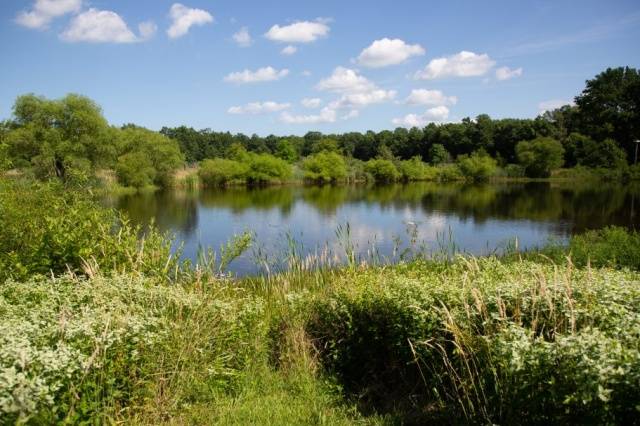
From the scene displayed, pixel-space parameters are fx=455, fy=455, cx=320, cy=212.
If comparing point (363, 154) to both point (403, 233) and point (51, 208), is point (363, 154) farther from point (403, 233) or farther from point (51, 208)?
point (51, 208)

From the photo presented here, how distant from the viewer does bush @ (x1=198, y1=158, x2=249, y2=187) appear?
68375 millimetres

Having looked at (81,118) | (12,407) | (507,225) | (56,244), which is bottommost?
(507,225)

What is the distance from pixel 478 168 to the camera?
80188 mm

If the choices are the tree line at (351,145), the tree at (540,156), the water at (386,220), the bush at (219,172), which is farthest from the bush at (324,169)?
the water at (386,220)

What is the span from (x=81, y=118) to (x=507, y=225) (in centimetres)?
3941

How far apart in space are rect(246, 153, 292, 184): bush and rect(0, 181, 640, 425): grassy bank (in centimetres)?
6655

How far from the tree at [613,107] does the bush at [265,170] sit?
54167 mm

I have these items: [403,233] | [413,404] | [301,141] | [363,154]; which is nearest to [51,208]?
[413,404]

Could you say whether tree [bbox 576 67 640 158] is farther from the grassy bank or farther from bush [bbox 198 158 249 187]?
the grassy bank

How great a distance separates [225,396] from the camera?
4957 millimetres

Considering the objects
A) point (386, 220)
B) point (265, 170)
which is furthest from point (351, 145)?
point (386, 220)

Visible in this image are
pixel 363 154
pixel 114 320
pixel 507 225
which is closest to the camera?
pixel 114 320

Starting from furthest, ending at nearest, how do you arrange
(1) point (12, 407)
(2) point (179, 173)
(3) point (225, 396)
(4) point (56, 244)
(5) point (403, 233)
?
(2) point (179, 173) → (5) point (403, 233) → (4) point (56, 244) → (3) point (225, 396) → (1) point (12, 407)

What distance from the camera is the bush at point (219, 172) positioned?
68375 mm
